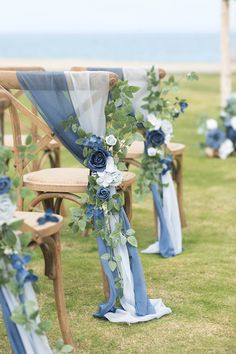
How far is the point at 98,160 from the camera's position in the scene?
3646mm

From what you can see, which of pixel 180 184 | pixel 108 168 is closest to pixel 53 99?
pixel 108 168

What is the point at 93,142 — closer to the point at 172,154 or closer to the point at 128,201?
the point at 128,201

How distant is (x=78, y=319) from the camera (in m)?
3.84

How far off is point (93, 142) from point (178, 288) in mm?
1023

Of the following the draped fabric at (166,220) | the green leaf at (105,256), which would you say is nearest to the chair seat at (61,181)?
the green leaf at (105,256)

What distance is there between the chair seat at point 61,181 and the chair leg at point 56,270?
0.66 metres

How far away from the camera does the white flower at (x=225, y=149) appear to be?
8070 millimetres

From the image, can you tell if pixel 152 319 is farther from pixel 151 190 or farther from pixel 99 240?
pixel 151 190

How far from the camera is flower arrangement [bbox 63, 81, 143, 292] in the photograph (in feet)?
12.0

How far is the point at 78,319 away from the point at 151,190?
1.23 m

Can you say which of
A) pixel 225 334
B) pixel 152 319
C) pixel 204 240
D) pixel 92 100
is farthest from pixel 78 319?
pixel 204 240

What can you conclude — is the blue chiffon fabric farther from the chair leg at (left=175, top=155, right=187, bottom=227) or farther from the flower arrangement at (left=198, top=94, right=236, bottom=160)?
the flower arrangement at (left=198, top=94, right=236, bottom=160)

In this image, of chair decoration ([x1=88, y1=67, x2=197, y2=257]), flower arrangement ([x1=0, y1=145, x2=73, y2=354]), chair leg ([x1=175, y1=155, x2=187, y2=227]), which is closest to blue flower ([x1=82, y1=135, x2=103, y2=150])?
flower arrangement ([x1=0, y1=145, x2=73, y2=354])

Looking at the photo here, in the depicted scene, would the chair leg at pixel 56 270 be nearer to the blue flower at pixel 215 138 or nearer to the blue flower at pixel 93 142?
the blue flower at pixel 93 142
